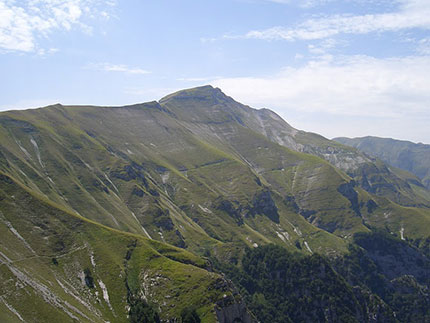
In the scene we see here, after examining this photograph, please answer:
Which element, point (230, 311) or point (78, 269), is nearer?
point (230, 311)

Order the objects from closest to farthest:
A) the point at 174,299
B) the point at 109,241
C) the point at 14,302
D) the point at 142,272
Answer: the point at 14,302, the point at 174,299, the point at 142,272, the point at 109,241

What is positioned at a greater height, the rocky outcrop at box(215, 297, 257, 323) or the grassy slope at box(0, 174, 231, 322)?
the grassy slope at box(0, 174, 231, 322)

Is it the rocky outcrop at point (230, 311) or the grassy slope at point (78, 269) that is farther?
the rocky outcrop at point (230, 311)

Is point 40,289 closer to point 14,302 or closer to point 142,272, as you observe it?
point 14,302

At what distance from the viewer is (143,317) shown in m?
143

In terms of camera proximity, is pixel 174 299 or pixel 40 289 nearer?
pixel 40 289

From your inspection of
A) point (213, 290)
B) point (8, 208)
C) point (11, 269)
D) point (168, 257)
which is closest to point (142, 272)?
point (168, 257)

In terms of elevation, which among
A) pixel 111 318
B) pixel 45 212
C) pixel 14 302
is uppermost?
pixel 45 212

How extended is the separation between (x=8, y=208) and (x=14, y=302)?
2457 inches

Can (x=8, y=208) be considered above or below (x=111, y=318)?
A: above

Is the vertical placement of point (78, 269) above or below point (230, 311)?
above

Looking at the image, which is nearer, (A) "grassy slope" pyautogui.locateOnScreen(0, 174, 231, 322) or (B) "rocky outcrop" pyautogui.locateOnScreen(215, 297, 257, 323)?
(A) "grassy slope" pyautogui.locateOnScreen(0, 174, 231, 322)

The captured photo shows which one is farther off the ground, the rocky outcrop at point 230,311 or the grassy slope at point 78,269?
the grassy slope at point 78,269

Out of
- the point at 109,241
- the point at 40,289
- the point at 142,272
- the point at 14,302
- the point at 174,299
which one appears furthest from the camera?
the point at 109,241
